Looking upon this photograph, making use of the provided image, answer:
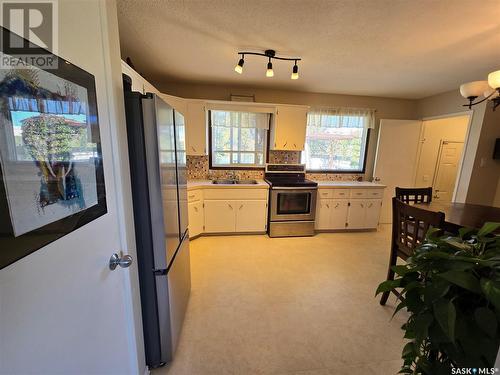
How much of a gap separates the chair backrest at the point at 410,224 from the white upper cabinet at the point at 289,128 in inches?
76.2

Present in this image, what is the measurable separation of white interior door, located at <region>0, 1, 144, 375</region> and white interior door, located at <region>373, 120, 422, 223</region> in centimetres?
413

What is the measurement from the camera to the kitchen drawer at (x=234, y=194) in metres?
3.30

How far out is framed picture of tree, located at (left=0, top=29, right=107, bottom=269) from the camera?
1.65ft

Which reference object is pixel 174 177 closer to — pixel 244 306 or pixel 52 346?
pixel 52 346

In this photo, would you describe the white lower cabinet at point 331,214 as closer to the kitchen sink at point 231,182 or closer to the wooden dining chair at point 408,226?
the kitchen sink at point 231,182

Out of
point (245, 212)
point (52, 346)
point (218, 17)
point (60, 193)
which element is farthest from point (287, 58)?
point (52, 346)

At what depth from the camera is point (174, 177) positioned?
4.79 feet

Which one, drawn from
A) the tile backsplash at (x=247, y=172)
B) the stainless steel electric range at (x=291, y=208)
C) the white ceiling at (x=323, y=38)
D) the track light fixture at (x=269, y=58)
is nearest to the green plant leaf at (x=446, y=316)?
the white ceiling at (x=323, y=38)

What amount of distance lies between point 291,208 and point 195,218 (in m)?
1.52

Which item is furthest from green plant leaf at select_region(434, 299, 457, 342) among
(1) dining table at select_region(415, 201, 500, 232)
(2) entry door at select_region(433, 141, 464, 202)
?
(2) entry door at select_region(433, 141, 464, 202)

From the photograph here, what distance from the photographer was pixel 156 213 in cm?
121

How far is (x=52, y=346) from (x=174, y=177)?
0.99 m

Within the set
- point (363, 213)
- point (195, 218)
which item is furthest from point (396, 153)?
point (195, 218)

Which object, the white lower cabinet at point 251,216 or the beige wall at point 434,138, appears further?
the beige wall at point 434,138
